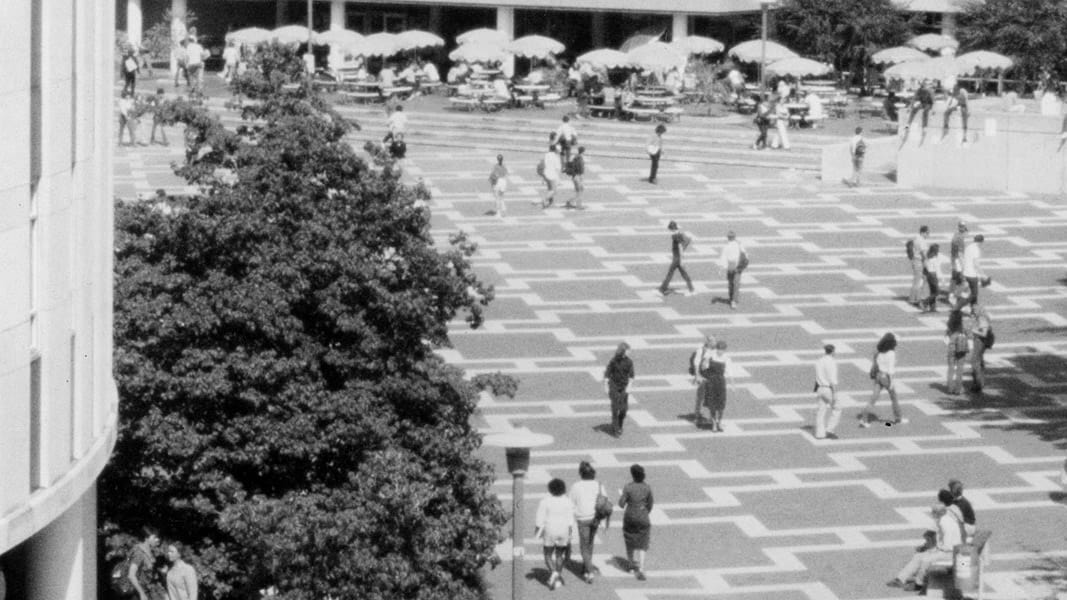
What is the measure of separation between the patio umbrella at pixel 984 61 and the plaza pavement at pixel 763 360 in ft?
33.1

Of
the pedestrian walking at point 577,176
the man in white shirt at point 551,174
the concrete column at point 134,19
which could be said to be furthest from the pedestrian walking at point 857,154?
the concrete column at point 134,19

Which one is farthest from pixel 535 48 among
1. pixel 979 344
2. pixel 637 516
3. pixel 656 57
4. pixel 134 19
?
pixel 637 516

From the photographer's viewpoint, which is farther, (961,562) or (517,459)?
(961,562)

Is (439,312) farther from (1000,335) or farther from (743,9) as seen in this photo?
(743,9)

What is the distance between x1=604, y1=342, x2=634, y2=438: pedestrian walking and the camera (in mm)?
28922

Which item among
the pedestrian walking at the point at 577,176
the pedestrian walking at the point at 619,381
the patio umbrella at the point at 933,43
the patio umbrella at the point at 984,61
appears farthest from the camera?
the patio umbrella at the point at 933,43

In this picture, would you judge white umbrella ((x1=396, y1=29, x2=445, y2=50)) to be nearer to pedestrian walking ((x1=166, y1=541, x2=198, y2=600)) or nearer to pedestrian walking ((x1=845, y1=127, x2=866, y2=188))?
pedestrian walking ((x1=845, y1=127, x2=866, y2=188))

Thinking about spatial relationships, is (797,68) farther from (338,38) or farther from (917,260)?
(917,260)

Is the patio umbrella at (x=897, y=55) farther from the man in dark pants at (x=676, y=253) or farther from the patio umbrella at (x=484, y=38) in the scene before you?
the man in dark pants at (x=676, y=253)

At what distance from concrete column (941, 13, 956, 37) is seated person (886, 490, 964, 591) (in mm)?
50597

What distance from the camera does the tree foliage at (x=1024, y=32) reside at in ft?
207

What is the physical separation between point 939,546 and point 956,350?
26.3 feet

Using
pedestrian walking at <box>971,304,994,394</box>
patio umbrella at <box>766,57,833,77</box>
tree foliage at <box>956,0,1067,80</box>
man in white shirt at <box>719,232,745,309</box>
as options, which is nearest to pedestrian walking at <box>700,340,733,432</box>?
pedestrian walking at <box>971,304,994,394</box>

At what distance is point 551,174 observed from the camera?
146 ft
